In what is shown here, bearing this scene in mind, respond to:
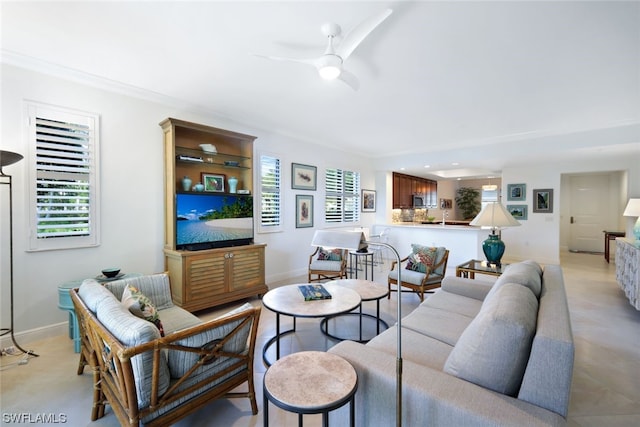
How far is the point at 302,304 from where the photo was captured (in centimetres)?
238

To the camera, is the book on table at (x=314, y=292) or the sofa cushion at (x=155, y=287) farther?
the book on table at (x=314, y=292)

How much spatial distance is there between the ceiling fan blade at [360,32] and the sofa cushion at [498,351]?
176 centimetres

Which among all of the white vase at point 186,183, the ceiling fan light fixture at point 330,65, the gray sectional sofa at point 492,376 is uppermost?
the ceiling fan light fixture at point 330,65

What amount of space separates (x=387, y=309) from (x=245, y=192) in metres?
2.50

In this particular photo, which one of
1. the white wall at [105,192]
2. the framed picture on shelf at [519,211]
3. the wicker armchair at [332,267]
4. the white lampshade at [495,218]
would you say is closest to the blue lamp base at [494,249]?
the white lampshade at [495,218]

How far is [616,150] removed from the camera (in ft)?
15.8

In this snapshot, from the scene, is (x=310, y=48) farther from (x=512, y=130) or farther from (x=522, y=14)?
(x=512, y=130)

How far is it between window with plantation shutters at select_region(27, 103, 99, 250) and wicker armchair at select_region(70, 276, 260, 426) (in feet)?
4.60

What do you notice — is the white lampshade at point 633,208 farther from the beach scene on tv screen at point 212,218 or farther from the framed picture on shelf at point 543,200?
the beach scene on tv screen at point 212,218

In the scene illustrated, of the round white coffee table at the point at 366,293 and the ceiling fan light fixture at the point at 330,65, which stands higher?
the ceiling fan light fixture at the point at 330,65

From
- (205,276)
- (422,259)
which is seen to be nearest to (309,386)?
(205,276)

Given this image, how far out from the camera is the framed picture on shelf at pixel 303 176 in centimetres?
518

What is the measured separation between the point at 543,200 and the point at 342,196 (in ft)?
15.4

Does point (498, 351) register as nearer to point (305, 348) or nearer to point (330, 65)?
point (305, 348)
